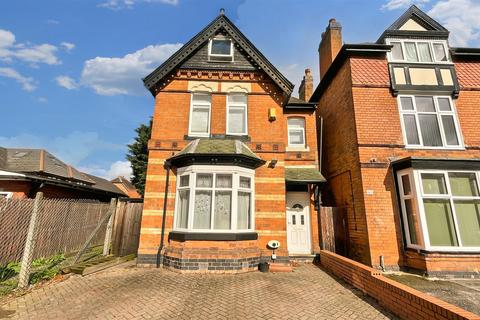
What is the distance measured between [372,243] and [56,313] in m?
9.24

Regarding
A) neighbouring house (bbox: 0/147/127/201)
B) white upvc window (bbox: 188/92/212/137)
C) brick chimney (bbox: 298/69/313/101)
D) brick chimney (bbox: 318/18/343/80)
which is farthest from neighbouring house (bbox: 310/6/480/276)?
neighbouring house (bbox: 0/147/127/201)

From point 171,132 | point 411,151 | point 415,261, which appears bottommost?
point 415,261

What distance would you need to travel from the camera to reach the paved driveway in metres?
4.77

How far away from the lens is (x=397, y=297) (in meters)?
4.84

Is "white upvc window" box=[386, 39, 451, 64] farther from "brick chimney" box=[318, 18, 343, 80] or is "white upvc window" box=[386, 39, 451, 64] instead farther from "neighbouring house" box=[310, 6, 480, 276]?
"brick chimney" box=[318, 18, 343, 80]

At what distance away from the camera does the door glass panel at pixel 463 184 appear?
8.09m

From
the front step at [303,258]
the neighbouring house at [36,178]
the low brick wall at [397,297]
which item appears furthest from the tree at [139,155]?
the low brick wall at [397,297]

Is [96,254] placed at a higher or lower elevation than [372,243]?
lower

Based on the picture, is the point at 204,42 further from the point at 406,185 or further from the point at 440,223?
the point at 440,223

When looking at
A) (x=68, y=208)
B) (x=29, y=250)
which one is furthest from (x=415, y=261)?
(x=68, y=208)

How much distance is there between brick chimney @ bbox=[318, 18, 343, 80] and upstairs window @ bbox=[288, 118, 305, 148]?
479 cm

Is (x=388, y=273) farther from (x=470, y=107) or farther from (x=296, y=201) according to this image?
(x=470, y=107)

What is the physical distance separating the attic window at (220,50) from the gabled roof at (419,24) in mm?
6848

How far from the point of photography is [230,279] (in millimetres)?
7105
